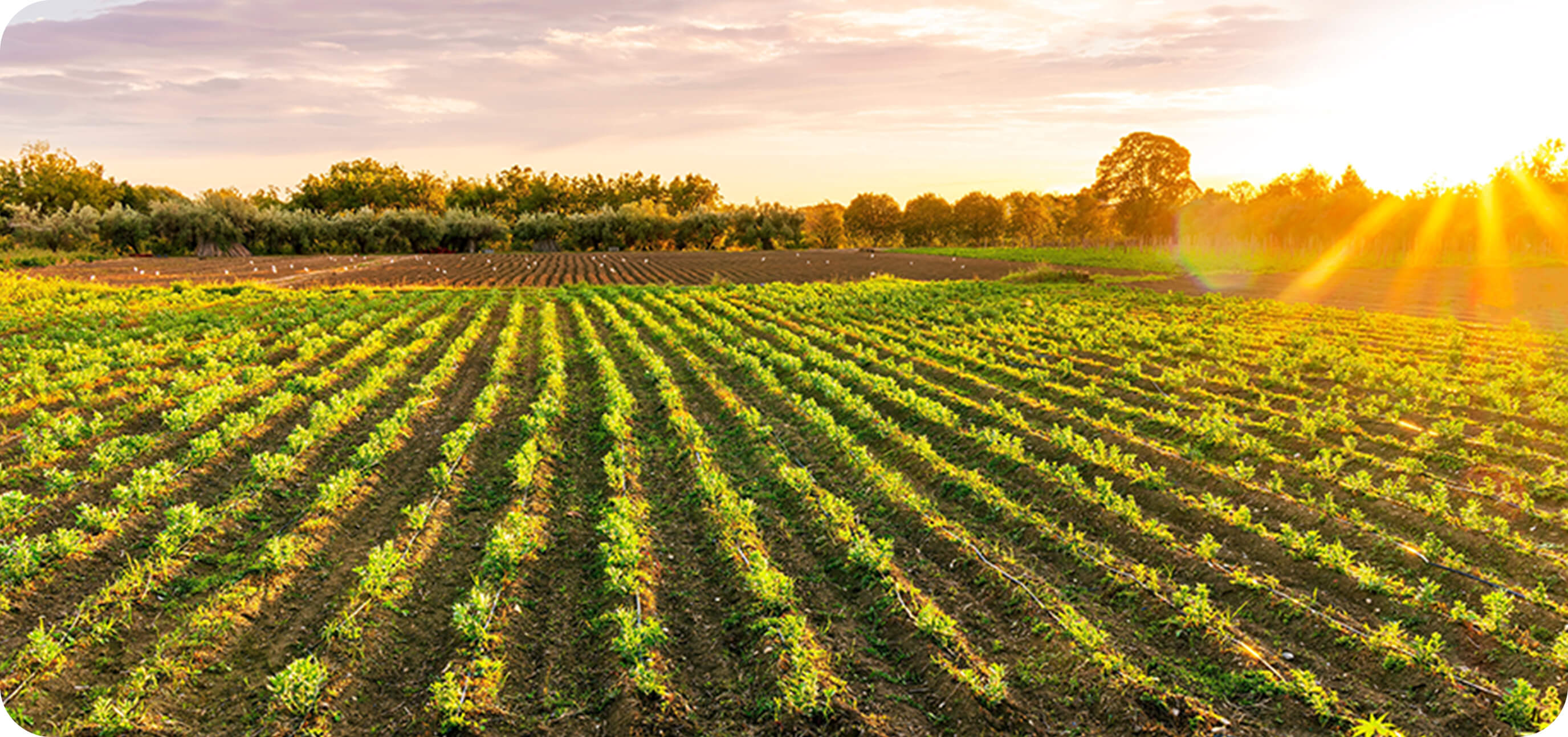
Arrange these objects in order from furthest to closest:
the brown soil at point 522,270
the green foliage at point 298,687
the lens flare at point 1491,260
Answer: the brown soil at point 522,270
the lens flare at point 1491,260
the green foliage at point 298,687

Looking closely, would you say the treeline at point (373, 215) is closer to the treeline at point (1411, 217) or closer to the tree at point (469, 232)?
the tree at point (469, 232)

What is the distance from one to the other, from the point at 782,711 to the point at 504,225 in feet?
301

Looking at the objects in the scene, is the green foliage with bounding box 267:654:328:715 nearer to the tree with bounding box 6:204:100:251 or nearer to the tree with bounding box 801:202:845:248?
the tree with bounding box 6:204:100:251

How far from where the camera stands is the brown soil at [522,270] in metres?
42.2

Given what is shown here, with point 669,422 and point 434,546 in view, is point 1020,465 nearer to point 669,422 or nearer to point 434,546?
point 669,422

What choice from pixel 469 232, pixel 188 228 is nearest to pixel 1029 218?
pixel 469 232

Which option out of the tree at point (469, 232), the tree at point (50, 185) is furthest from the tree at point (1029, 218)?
the tree at point (50, 185)

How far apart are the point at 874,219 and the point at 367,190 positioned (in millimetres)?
76385

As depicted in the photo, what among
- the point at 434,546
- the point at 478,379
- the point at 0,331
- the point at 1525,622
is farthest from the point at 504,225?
the point at 1525,622

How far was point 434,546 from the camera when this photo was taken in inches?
320

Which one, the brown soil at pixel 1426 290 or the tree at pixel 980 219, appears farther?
the tree at pixel 980 219

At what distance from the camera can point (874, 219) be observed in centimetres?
12056

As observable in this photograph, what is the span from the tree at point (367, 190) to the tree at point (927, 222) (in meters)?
70.3

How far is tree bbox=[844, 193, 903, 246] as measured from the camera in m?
119
